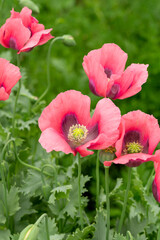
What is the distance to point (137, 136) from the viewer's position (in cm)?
112

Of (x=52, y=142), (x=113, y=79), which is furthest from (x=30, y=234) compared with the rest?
(x=113, y=79)

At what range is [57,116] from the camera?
3.50 feet

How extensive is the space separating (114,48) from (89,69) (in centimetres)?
11

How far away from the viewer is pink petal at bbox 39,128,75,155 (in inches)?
38.1

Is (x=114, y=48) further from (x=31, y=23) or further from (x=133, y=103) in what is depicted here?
(x=133, y=103)

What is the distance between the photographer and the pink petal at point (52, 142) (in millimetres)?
967

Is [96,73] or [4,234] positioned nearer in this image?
[96,73]

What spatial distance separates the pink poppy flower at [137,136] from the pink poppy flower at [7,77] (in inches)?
11.3

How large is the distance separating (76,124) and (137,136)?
157mm

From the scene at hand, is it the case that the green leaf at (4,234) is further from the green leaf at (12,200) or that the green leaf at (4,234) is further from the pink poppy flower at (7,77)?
the pink poppy flower at (7,77)

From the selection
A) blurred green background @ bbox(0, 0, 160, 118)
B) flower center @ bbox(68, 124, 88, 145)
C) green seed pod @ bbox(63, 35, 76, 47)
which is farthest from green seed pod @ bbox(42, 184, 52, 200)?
Result: blurred green background @ bbox(0, 0, 160, 118)

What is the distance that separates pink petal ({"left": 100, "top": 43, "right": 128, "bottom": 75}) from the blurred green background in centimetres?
128

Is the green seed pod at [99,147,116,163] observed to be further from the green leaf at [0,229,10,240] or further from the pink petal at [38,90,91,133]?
the green leaf at [0,229,10,240]

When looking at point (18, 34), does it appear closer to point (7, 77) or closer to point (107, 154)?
point (7, 77)
